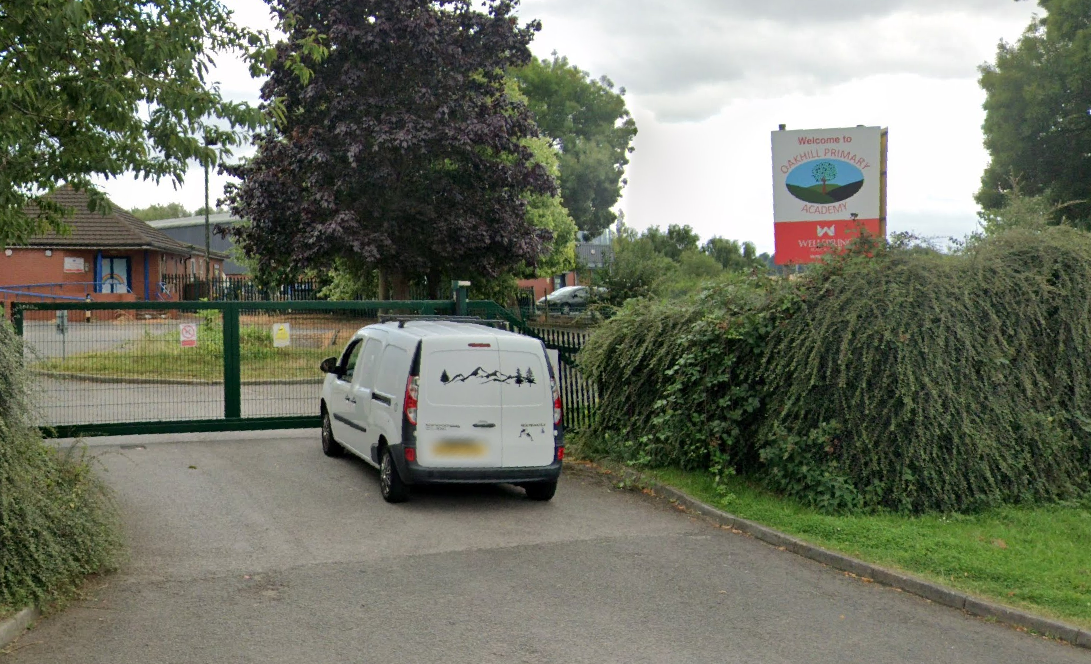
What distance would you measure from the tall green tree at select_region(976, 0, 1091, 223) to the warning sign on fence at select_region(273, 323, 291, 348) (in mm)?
32686

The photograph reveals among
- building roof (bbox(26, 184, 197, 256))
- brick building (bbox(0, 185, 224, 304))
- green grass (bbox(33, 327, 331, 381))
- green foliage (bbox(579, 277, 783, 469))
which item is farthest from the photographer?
building roof (bbox(26, 184, 197, 256))

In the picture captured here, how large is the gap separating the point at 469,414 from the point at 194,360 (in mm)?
5188

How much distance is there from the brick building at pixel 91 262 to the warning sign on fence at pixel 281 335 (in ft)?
98.5

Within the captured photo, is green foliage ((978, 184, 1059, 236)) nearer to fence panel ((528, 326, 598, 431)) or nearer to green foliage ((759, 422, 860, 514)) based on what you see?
green foliage ((759, 422, 860, 514))

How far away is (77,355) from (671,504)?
7.38 m

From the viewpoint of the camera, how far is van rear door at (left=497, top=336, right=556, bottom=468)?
9609 mm

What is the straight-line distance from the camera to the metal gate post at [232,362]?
13219 mm

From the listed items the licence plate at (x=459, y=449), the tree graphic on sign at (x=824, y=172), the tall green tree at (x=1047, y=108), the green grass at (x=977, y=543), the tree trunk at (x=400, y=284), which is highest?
the tall green tree at (x=1047, y=108)

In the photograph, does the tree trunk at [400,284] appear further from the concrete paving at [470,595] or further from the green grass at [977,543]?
the green grass at [977,543]

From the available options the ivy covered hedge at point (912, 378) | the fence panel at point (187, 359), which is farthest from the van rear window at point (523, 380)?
the fence panel at point (187, 359)

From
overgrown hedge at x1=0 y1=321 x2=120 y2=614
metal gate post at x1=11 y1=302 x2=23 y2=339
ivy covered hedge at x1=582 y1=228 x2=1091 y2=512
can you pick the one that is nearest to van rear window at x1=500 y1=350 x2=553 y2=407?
ivy covered hedge at x1=582 y1=228 x2=1091 y2=512

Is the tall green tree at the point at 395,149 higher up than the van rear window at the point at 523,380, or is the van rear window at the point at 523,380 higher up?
the tall green tree at the point at 395,149

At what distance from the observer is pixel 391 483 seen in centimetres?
970

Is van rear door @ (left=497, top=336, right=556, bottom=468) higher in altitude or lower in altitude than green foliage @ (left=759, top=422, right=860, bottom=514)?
higher
